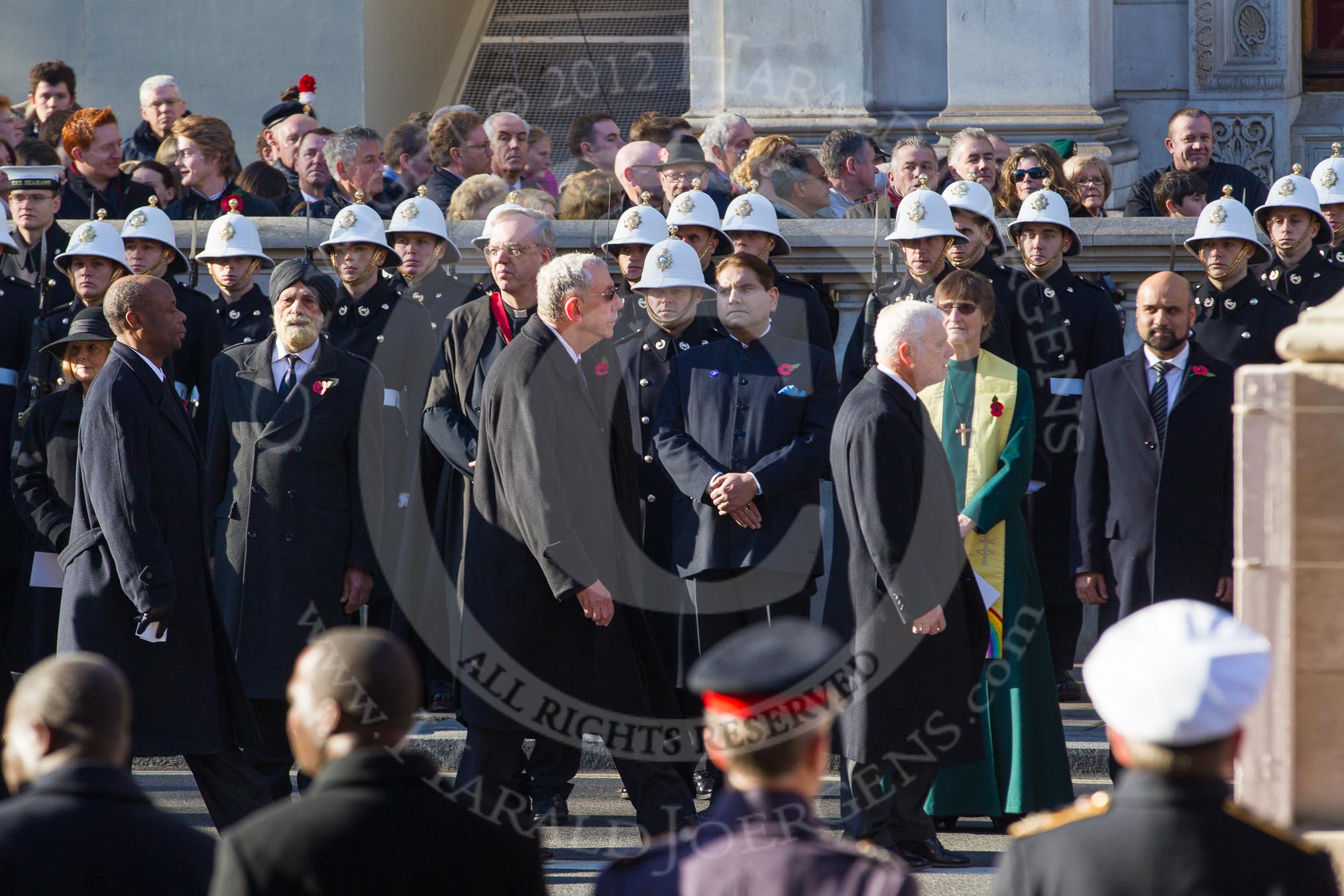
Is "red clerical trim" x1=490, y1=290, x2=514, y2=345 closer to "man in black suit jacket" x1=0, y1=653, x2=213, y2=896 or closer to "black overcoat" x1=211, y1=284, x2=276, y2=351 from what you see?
"black overcoat" x1=211, y1=284, x2=276, y2=351

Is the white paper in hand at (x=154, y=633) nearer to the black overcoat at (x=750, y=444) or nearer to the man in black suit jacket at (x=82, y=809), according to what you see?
the black overcoat at (x=750, y=444)

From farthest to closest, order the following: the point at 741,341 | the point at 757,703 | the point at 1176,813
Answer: the point at 741,341, the point at 757,703, the point at 1176,813

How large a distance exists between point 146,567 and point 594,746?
2.12 metres

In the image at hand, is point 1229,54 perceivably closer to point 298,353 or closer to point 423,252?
point 423,252

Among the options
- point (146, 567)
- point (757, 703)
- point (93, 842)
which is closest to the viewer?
point (757, 703)

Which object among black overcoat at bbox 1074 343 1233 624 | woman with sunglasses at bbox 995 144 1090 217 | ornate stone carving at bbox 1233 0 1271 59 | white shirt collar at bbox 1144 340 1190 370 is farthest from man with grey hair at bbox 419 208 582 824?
ornate stone carving at bbox 1233 0 1271 59

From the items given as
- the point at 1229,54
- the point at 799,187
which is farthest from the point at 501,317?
the point at 1229,54

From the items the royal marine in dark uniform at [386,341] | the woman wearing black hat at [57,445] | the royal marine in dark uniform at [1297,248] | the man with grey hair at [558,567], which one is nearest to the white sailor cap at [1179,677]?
the man with grey hair at [558,567]

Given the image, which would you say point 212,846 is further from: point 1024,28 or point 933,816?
point 1024,28

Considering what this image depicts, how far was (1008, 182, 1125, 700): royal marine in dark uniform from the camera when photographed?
8.29 metres

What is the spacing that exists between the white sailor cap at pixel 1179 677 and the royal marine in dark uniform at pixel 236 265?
5836mm

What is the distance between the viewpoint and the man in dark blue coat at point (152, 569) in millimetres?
6246

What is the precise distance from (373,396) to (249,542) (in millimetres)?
600

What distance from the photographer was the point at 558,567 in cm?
634
